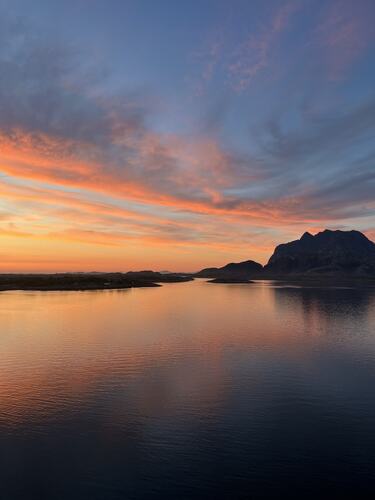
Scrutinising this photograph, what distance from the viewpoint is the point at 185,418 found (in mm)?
21938

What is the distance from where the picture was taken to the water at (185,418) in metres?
15.7

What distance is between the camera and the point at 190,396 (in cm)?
2583

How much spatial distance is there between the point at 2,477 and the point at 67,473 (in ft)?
8.57

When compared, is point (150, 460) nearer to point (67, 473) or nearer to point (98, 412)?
point (67, 473)

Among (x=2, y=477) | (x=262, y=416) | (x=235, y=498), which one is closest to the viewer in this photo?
(x=235, y=498)

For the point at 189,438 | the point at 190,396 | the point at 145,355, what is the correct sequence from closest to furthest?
the point at 189,438 < the point at 190,396 < the point at 145,355

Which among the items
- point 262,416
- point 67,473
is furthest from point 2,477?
point 262,416

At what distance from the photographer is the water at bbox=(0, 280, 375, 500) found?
1573 centimetres

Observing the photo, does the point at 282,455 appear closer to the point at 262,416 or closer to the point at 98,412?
the point at 262,416

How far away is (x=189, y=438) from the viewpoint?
19.4 meters

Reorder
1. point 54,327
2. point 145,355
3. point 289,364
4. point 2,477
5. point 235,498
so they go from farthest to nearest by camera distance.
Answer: point 54,327
point 145,355
point 289,364
point 2,477
point 235,498

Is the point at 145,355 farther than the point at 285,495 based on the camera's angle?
Yes

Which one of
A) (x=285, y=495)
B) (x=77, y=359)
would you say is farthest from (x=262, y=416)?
(x=77, y=359)

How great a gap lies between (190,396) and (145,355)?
41.0ft
